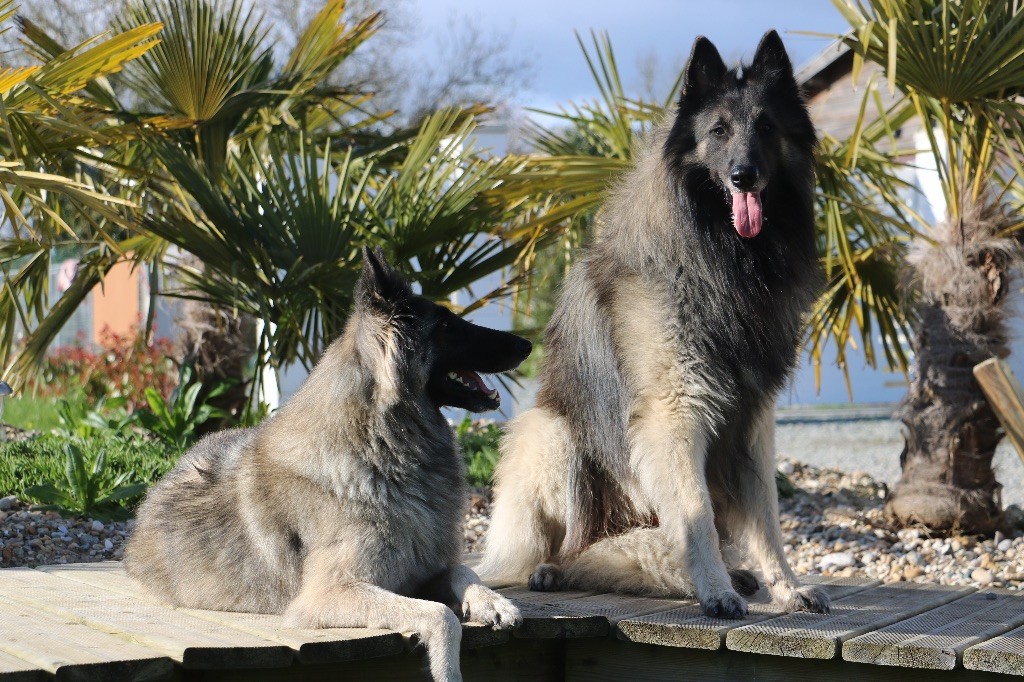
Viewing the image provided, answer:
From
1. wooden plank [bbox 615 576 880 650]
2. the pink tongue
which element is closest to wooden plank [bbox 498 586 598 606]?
wooden plank [bbox 615 576 880 650]

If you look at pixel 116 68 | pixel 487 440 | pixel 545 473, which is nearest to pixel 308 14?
pixel 487 440

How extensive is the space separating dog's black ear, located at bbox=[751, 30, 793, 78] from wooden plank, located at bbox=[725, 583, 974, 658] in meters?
1.90

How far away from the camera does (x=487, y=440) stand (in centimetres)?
845

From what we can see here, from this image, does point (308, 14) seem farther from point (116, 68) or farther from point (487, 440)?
point (116, 68)

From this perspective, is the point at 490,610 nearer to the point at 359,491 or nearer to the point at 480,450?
the point at 359,491

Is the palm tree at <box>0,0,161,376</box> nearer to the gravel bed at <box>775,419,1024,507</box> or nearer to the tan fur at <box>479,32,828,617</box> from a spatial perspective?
the tan fur at <box>479,32,828,617</box>

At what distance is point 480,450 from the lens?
8.15 m

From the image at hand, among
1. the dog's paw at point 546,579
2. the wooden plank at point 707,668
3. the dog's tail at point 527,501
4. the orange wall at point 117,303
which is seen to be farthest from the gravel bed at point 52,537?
the orange wall at point 117,303

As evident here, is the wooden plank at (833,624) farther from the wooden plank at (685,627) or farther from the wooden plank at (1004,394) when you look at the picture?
the wooden plank at (1004,394)

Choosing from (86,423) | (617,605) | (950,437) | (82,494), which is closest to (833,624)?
(617,605)

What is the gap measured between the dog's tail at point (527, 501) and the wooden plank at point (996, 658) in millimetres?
1558

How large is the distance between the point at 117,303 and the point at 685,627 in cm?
1756

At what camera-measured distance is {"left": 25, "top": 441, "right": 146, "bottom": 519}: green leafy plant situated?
581 cm

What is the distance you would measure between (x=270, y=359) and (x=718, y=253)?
126 inches
